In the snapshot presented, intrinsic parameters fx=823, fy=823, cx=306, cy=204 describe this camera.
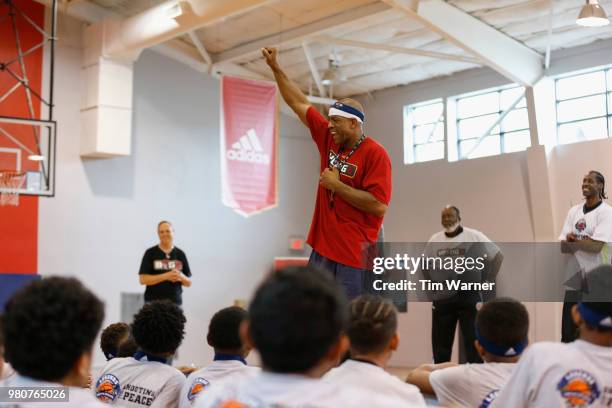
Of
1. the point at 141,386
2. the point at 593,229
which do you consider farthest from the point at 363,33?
the point at 141,386

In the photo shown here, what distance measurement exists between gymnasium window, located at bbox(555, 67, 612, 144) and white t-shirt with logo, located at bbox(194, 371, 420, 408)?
11.1m

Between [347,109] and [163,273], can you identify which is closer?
[347,109]

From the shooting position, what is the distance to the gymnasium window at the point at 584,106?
40.2 ft

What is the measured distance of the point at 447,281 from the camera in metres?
6.13

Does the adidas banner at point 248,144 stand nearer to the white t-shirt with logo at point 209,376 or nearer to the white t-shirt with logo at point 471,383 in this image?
the white t-shirt with logo at point 209,376

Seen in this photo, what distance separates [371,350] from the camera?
8.46ft

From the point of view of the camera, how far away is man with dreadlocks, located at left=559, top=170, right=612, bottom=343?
6945mm

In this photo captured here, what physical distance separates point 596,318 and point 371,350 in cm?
85

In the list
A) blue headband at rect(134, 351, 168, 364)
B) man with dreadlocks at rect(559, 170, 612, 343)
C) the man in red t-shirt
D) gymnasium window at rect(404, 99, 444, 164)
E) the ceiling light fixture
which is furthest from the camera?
gymnasium window at rect(404, 99, 444, 164)

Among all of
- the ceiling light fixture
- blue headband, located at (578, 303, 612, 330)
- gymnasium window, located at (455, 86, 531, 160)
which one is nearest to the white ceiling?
gymnasium window, located at (455, 86, 531, 160)

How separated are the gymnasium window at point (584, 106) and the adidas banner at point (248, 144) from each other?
4424 mm

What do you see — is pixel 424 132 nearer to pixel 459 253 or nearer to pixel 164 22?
pixel 164 22

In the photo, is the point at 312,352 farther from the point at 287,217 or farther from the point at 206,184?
the point at 287,217

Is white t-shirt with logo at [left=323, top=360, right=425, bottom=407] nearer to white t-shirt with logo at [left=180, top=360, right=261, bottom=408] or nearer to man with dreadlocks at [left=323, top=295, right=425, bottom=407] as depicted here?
man with dreadlocks at [left=323, top=295, right=425, bottom=407]
